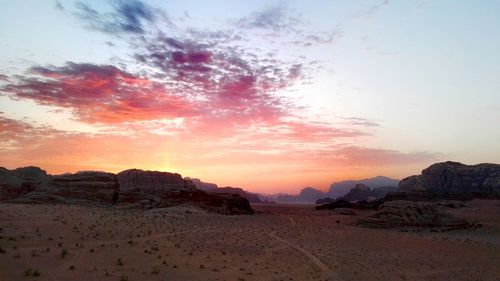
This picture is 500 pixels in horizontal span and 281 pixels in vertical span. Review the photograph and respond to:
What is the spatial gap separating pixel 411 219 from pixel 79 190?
1651 inches

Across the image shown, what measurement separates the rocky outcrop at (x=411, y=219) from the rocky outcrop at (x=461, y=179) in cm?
6027

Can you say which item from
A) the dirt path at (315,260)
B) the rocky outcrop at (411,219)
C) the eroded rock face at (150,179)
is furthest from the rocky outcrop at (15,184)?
the rocky outcrop at (411,219)

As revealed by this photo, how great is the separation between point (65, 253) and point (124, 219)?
1608cm

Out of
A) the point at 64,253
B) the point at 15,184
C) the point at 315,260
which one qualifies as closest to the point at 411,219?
the point at 315,260

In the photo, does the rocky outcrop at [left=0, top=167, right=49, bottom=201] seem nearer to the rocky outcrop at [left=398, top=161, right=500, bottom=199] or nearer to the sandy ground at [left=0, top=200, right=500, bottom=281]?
the sandy ground at [left=0, top=200, right=500, bottom=281]

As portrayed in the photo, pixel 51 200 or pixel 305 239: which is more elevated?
pixel 51 200

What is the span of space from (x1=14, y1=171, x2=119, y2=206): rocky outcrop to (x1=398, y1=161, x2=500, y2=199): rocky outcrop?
261 ft

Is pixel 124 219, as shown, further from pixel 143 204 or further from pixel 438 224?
pixel 438 224

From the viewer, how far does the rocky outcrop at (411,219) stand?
49.2m

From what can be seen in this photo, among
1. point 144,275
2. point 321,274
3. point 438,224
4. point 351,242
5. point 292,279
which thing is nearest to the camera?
point 144,275

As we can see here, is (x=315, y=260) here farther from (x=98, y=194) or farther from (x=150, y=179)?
(x=150, y=179)

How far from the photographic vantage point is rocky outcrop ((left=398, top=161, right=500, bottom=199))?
11606 cm

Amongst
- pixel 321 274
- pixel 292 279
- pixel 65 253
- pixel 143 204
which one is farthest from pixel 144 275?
pixel 143 204

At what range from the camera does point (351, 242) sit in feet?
116
